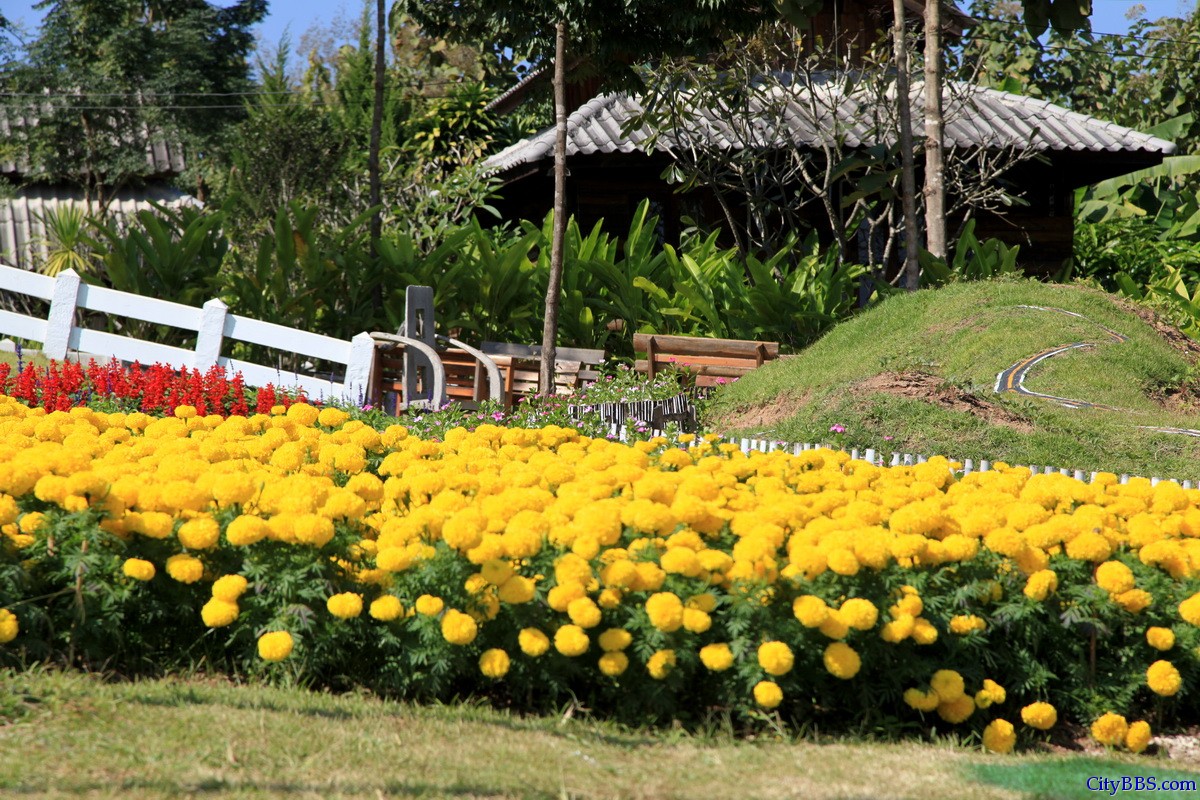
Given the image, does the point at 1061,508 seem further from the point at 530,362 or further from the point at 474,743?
the point at 530,362

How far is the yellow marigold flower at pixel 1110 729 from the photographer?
3.76m

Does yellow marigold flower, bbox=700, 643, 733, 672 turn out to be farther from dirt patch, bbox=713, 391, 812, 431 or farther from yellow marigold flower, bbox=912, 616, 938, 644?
dirt patch, bbox=713, 391, 812, 431

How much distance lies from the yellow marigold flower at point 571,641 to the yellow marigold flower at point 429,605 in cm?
37

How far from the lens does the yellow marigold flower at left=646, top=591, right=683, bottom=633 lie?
3471 millimetres

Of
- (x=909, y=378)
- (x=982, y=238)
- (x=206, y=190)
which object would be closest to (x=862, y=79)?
(x=982, y=238)

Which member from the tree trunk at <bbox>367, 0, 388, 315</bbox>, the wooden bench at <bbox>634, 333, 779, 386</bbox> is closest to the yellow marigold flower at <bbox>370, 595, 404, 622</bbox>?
the wooden bench at <bbox>634, 333, 779, 386</bbox>

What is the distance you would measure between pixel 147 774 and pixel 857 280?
1272cm

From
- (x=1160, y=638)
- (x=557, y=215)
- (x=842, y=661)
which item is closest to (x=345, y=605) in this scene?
(x=842, y=661)

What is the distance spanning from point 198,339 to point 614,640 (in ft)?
23.8

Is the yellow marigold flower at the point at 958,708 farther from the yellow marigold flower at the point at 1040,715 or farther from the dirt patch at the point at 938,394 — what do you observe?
the dirt patch at the point at 938,394

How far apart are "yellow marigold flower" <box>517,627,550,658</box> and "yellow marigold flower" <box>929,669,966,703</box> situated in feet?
4.04

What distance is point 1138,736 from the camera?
3.74 meters

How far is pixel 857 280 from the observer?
14625 mm

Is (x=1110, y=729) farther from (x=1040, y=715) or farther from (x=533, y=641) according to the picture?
(x=533, y=641)
